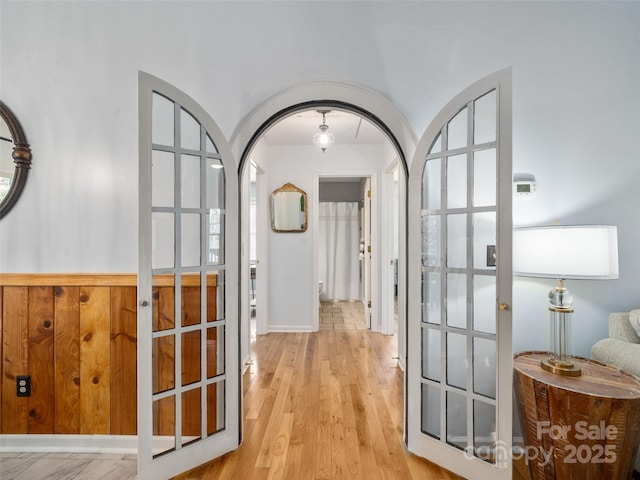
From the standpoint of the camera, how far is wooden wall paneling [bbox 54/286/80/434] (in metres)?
1.85

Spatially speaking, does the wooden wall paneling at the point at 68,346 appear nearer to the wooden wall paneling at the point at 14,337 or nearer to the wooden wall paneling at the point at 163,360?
the wooden wall paneling at the point at 14,337

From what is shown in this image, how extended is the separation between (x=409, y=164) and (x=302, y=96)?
0.79 m

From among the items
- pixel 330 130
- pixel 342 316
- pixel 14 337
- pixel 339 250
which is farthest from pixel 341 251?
pixel 14 337

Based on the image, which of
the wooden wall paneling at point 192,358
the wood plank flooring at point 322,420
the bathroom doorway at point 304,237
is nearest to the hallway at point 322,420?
the wood plank flooring at point 322,420

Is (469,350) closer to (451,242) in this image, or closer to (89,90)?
(451,242)

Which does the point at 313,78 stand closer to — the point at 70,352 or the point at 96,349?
the point at 96,349

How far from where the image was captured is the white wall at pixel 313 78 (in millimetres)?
1798

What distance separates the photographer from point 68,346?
1857 millimetres

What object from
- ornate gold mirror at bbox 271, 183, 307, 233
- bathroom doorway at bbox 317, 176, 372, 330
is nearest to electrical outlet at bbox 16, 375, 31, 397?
ornate gold mirror at bbox 271, 183, 307, 233

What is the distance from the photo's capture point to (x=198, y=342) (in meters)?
1.75

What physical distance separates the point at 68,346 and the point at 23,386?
0.37 metres

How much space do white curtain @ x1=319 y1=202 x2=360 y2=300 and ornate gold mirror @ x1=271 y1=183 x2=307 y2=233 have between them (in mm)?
2260

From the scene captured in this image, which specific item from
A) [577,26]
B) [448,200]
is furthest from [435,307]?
[577,26]

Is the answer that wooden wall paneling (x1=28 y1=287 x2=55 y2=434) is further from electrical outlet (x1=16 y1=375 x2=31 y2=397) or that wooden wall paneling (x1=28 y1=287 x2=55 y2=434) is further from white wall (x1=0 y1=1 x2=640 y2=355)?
white wall (x1=0 y1=1 x2=640 y2=355)
